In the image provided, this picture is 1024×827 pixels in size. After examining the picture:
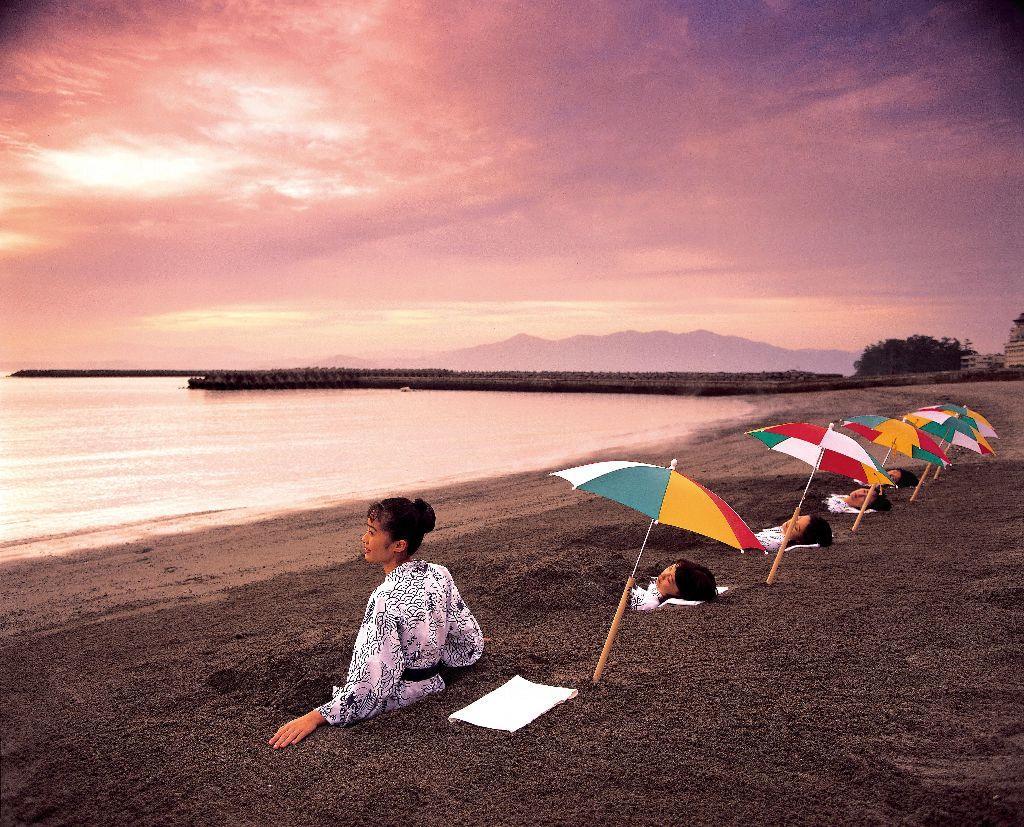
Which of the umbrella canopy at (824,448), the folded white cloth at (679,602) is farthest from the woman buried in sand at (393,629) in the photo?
the umbrella canopy at (824,448)

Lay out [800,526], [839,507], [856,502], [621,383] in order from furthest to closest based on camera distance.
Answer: [621,383] → [839,507] → [856,502] → [800,526]

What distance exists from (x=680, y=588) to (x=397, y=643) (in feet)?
11.3

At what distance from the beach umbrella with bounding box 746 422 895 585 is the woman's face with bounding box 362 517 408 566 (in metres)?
4.72

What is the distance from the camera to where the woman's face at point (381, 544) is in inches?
187

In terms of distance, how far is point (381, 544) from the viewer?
15.7ft

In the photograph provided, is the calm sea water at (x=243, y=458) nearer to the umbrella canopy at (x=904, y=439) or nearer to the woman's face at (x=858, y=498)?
the woman's face at (x=858, y=498)

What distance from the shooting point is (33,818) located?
3.80 meters

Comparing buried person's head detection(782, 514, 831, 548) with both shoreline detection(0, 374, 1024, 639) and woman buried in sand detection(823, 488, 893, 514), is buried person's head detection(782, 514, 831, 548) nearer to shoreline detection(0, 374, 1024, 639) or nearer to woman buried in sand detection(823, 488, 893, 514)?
woman buried in sand detection(823, 488, 893, 514)

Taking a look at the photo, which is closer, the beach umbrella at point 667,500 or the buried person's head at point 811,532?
the beach umbrella at point 667,500

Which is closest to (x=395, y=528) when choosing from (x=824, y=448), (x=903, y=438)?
(x=824, y=448)

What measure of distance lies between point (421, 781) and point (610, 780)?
3.67 ft

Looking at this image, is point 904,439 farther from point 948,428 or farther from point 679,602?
point 679,602

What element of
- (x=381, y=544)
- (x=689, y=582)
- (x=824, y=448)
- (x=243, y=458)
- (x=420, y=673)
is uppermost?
(x=824, y=448)

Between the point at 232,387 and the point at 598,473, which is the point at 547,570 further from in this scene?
the point at 232,387
